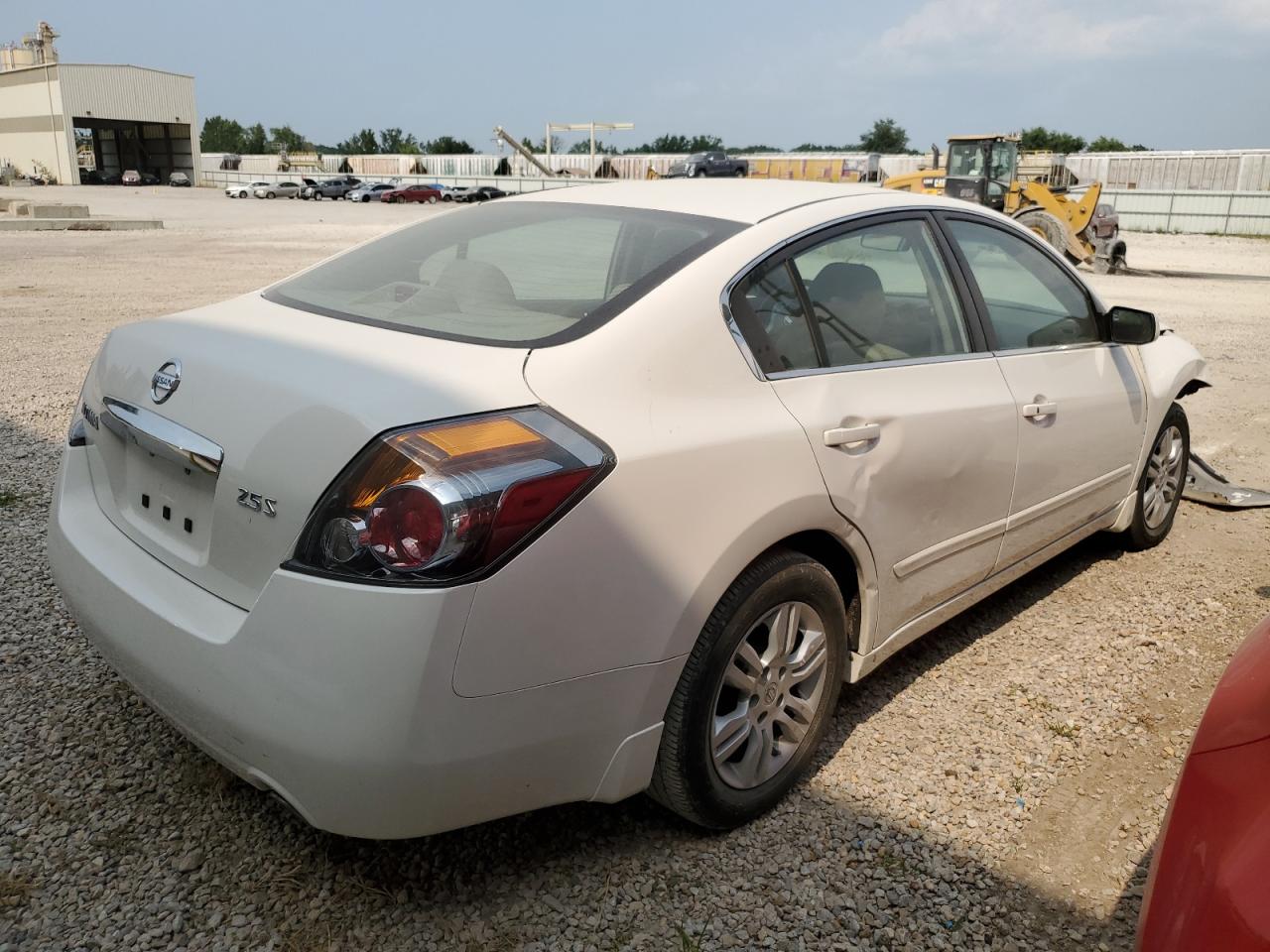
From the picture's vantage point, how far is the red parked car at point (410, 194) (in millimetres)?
51500

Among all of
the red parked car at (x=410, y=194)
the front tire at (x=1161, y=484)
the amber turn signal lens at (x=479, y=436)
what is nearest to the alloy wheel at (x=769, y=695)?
the amber turn signal lens at (x=479, y=436)

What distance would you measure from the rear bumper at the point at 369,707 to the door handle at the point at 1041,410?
1655 mm

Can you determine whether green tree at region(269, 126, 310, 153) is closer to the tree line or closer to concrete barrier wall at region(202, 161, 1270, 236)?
the tree line

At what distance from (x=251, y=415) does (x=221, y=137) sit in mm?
136373

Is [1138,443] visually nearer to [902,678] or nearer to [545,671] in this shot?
[902,678]

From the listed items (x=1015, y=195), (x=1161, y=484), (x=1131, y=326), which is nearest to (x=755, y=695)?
(x=1131, y=326)

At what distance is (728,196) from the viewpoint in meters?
2.92

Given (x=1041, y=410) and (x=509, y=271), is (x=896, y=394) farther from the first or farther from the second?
(x=509, y=271)

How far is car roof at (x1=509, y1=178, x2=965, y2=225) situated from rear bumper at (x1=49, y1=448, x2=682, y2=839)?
4.31ft

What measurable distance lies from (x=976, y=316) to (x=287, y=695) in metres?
2.36

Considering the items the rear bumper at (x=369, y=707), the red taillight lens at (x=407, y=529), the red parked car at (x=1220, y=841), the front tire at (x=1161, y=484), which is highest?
the red taillight lens at (x=407, y=529)

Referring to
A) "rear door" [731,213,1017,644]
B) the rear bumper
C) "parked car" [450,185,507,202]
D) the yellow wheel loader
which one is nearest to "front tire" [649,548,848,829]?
the rear bumper

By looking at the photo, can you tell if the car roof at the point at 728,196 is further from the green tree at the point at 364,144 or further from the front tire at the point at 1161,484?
the green tree at the point at 364,144

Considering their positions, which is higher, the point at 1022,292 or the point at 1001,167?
the point at 1001,167
